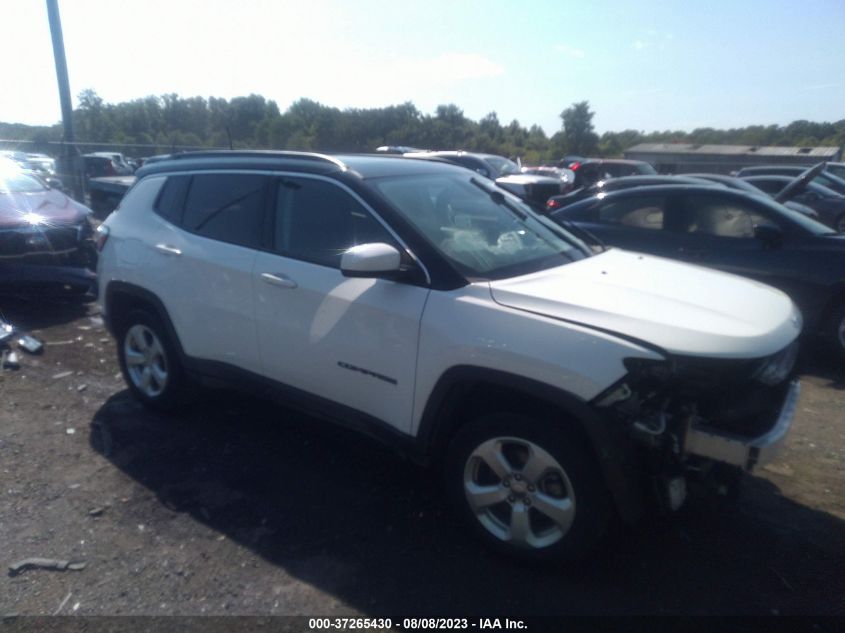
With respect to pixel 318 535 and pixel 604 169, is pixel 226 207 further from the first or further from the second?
pixel 604 169

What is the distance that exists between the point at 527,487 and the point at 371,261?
1263 mm

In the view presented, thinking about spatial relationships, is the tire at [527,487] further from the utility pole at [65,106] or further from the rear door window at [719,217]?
the utility pole at [65,106]

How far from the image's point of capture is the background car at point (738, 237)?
613 centimetres

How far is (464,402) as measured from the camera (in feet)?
10.7

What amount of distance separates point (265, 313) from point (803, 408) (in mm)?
4031

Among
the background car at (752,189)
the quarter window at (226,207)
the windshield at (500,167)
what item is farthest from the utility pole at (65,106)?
the background car at (752,189)

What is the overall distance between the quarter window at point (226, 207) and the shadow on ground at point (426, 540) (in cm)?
140

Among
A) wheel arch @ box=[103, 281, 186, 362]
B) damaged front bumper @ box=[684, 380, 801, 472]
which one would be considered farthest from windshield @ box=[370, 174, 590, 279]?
wheel arch @ box=[103, 281, 186, 362]

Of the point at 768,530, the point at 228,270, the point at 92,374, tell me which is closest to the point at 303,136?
the point at 92,374

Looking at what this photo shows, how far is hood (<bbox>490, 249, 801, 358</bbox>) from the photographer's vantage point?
280 centimetres

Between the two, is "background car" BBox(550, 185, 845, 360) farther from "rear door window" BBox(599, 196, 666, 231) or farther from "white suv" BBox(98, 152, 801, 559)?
"white suv" BBox(98, 152, 801, 559)

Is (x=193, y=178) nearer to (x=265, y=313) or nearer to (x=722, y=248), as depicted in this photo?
(x=265, y=313)

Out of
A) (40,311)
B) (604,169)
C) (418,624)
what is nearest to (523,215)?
(418,624)

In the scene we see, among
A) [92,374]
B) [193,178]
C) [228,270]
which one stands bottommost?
[92,374]
